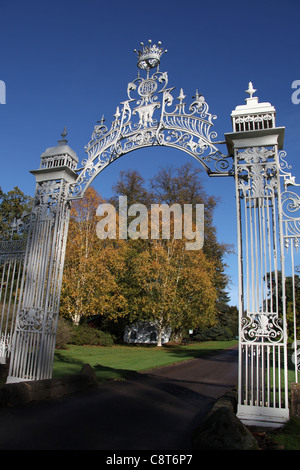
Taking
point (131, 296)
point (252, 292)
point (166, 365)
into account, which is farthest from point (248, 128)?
point (131, 296)

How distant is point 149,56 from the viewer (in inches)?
301

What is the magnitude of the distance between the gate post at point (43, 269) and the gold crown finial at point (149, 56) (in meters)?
2.36

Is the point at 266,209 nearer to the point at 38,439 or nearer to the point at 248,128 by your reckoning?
the point at 248,128

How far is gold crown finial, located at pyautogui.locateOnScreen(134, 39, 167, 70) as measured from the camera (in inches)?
302

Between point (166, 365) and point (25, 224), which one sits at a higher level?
point (25, 224)

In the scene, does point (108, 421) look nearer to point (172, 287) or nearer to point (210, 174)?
point (210, 174)

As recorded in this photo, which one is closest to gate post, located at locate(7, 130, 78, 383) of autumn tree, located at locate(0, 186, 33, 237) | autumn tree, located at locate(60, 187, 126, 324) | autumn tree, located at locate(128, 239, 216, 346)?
autumn tree, located at locate(60, 187, 126, 324)

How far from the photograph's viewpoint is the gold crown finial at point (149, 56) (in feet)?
25.1

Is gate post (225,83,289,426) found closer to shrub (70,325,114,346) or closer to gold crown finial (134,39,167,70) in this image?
gold crown finial (134,39,167,70)

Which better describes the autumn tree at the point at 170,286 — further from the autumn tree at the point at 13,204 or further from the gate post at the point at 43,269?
the gate post at the point at 43,269

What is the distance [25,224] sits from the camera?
7656mm

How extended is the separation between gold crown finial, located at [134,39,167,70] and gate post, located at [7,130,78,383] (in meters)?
2.36

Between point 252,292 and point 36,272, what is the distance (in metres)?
4.21

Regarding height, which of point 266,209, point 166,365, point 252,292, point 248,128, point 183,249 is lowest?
point 166,365
